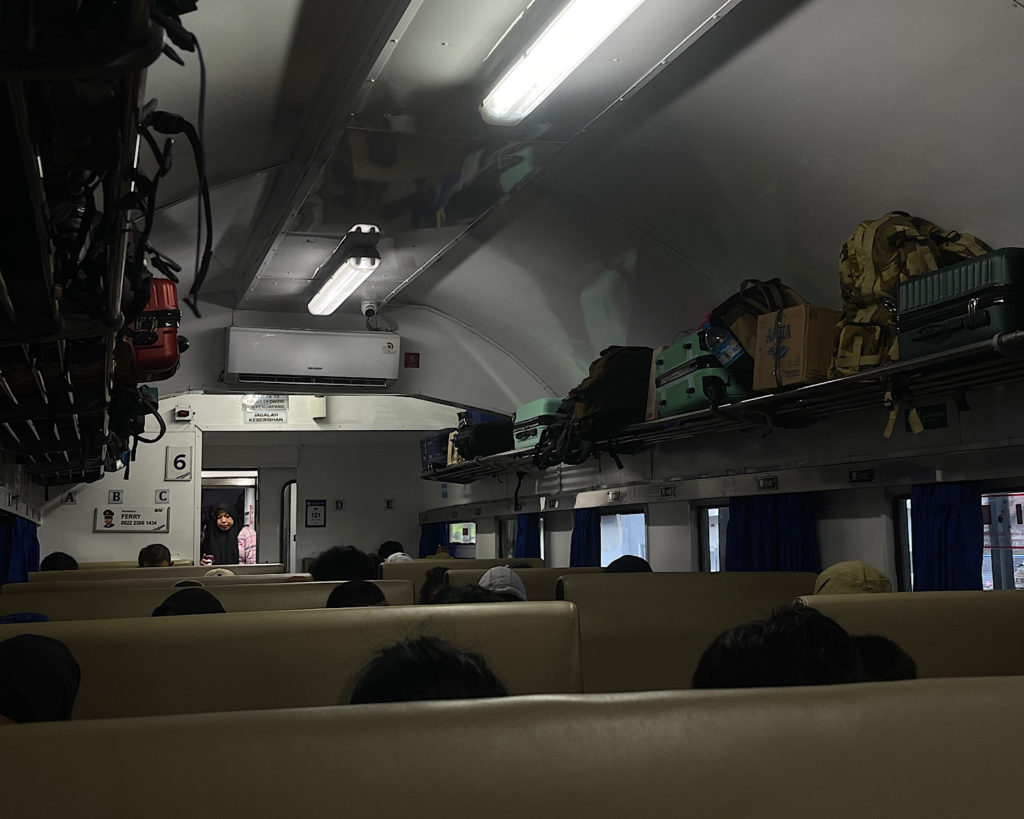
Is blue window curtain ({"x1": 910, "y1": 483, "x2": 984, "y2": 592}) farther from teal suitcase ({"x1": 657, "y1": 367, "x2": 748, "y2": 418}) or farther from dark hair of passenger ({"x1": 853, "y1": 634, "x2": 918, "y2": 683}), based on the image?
dark hair of passenger ({"x1": 853, "y1": 634, "x2": 918, "y2": 683})

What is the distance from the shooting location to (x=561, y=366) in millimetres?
9945

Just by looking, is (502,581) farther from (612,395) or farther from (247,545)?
(247,545)

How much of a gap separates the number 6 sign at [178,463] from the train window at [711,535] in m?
6.43

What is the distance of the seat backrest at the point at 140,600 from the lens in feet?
15.2

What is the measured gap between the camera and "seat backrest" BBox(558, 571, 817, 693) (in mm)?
4598

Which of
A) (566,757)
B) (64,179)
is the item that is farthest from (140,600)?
(566,757)

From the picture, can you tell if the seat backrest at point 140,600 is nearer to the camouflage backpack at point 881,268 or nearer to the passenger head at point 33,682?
the passenger head at point 33,682

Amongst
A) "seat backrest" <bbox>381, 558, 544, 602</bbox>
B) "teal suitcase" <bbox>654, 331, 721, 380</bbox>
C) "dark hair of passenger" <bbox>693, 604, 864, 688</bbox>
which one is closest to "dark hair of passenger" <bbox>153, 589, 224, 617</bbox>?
"dark hair of passenger" <bbox>693, 604, 864, 688</bbox>

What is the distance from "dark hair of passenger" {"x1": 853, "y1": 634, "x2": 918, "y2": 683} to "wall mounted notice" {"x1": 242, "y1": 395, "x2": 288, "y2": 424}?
12503mm

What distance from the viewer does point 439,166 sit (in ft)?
19.5

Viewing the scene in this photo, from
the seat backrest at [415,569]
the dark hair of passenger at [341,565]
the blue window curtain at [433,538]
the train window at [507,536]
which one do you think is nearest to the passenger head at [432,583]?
the dark hair of passenger at [341,565]

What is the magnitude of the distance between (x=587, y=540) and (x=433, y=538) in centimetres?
680

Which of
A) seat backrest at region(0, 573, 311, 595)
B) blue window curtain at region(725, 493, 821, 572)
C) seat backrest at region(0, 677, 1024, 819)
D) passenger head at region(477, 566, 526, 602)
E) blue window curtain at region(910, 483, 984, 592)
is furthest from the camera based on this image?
blue window curtain at region(725, 493, 821, 572)

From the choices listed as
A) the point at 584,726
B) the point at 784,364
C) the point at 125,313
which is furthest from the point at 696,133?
the point at 584,726
